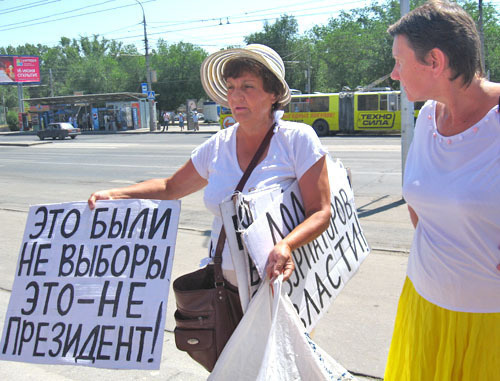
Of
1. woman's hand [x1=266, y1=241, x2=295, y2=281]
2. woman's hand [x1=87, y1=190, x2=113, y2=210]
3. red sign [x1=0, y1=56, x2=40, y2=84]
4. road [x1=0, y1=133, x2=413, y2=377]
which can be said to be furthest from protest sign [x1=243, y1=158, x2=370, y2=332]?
red sign [x1=0, y1=56, x2=40, y2=84]

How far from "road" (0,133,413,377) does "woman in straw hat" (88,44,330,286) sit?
160cm

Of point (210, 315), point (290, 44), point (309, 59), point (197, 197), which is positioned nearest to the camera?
point (210, 315)

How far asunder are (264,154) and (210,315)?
71 centimetres

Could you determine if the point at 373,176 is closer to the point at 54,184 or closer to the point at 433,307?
the point at 54,184

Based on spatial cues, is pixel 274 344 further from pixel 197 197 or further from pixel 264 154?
pixel 197 197

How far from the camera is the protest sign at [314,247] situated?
2090mm

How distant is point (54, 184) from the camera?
13031 mm

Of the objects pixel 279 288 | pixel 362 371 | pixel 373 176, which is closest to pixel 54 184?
pixel 373 176

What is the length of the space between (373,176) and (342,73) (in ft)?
124

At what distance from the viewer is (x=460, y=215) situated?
1.71 meters

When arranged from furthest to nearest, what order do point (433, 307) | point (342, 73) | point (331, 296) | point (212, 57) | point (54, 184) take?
1. point (342, 73)
2. point (54, 184)
3. point (212, 57)
4. point (331, 296)
5. point (433, 307)

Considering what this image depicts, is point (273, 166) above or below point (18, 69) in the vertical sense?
below

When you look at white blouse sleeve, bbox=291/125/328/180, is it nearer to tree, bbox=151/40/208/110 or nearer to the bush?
tree, bbox=151/40/208/110

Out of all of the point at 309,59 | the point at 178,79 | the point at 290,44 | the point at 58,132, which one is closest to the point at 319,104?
the point at 58,132
